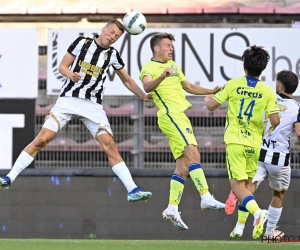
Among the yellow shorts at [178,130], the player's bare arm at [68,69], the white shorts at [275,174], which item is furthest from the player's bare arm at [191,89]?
the player's bare arm at [68,69]

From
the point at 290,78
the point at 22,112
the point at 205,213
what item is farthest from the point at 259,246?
the point at 22,112

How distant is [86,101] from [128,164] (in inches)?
118

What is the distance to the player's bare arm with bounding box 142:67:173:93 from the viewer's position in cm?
1033

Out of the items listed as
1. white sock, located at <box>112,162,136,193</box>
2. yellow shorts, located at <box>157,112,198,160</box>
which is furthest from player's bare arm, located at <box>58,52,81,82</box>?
yellow shorts, located at <box>157,112,198,160</box>

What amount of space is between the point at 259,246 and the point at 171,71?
2.13 m

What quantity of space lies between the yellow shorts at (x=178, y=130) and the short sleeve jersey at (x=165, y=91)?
0.27 feet

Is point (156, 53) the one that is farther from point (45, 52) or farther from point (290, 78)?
point (45, 52)

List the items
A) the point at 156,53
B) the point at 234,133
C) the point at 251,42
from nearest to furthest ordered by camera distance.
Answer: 1. the point at 234,133
2. the point at 156,53
3. the point at 251,42

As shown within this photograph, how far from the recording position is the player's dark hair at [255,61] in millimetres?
9992

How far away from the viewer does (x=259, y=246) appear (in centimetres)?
1049

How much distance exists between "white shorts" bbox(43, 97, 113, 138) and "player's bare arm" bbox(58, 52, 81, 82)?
1.22 feet

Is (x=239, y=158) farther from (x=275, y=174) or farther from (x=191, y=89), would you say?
(x=275, y=174)

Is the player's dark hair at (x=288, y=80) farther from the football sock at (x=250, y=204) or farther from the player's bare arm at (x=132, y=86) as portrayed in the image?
the football sock at (x=250, y=204)

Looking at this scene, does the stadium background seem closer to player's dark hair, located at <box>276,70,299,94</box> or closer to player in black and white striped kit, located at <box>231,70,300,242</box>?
player in black and white striped kit, located at <box>231,70,300,242</box>
